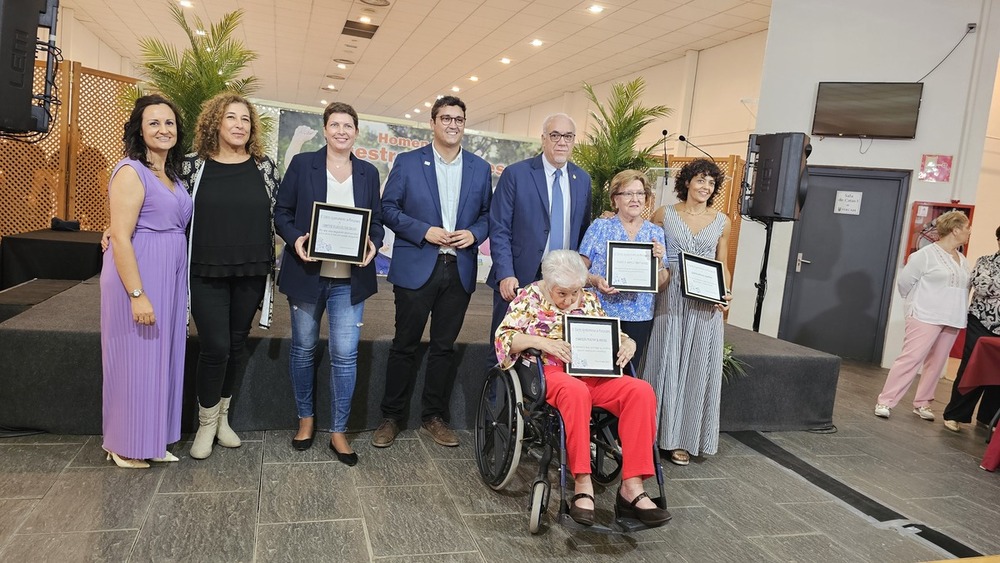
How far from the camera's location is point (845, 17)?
6.47m

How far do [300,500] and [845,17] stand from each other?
21.9ft

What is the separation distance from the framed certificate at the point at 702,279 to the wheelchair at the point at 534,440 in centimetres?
87

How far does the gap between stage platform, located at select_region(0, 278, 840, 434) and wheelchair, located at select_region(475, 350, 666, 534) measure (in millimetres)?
736

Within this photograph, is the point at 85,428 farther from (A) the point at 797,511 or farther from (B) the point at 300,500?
(A) the point at 797,511

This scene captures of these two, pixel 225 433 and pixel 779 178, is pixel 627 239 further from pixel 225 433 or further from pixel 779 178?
pixel 225 433

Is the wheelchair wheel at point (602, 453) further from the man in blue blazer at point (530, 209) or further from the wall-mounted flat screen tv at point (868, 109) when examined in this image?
the wall-mounted flat screen tv at point (868, 109)

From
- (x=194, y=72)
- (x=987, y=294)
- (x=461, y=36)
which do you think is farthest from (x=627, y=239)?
(x=461, y=36)

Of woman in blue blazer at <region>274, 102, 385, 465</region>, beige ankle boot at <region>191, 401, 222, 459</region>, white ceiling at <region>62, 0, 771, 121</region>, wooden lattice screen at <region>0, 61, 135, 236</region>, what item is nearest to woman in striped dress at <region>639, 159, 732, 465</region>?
woman in blue blazer at <region>274, 102, 385, 465</region>

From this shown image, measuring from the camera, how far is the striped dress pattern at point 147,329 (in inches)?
102

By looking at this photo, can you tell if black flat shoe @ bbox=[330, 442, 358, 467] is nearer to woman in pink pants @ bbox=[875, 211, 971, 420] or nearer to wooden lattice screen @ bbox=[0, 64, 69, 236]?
woman in pink pants @ bbox=[875, 211, 971, 420]

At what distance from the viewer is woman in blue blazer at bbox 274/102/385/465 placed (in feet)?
9.41

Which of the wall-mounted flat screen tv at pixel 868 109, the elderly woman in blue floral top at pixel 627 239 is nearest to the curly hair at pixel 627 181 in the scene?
the elderly woman in blue floral top at pixel 627 239

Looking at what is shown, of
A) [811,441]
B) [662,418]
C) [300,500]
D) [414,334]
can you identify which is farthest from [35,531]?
[811,441]

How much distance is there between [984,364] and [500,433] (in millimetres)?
3527
